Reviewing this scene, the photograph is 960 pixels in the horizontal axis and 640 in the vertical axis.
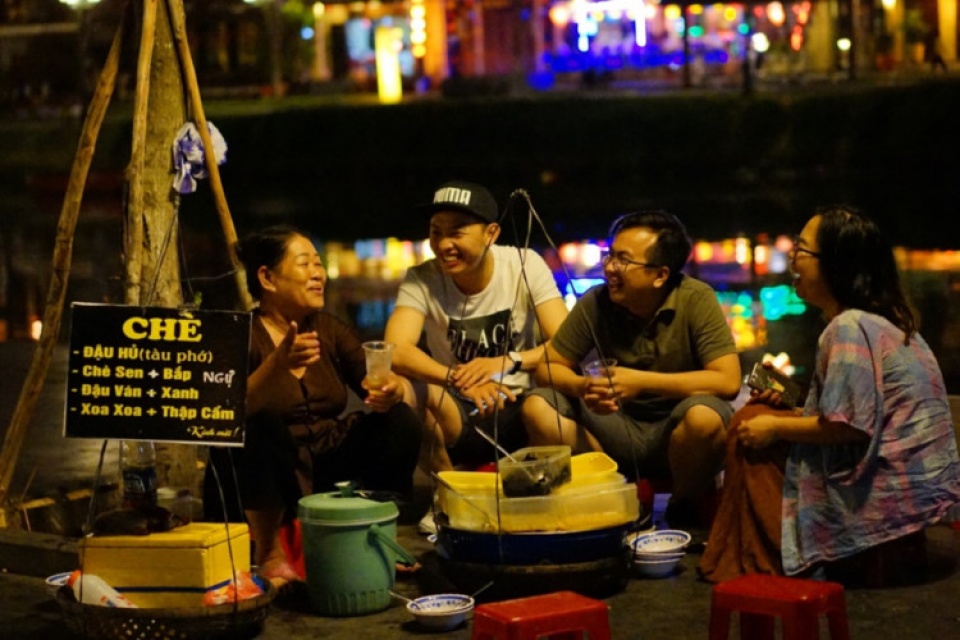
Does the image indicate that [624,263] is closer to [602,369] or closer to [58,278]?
[602,369]

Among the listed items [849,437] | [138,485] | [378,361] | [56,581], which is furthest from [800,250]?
[56,581]

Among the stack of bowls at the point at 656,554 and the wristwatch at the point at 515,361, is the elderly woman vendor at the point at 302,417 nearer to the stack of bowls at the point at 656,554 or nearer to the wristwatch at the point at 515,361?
the wristwatch at the point at 515,361

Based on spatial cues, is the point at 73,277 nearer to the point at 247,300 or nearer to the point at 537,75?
the point at 247,300

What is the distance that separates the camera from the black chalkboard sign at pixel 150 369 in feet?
17.6

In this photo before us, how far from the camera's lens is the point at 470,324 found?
6930 millimetres

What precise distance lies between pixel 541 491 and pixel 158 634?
1.41 metres

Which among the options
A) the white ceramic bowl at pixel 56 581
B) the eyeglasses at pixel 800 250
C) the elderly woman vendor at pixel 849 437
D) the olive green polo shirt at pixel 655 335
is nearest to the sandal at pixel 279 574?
the white ceramic bowl at pixel 56 581

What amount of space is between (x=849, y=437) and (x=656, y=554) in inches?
35.1

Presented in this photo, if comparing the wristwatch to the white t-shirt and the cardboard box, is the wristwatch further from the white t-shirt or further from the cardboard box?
the cardboard box

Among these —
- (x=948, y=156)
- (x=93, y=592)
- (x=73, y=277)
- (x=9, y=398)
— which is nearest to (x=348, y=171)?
(x=948, y=156)

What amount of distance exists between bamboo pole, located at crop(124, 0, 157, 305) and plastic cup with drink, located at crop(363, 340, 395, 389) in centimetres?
135

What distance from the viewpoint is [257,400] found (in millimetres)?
5934

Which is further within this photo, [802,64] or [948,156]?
[802,64]

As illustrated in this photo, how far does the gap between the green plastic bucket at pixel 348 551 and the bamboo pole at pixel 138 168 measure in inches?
65.9
